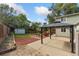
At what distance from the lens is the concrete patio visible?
4.07 metres

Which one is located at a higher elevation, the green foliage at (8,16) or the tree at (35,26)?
the green foliage at (8,16)

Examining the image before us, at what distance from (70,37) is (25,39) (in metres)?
0.72

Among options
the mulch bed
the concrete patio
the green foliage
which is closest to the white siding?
the concrete patio

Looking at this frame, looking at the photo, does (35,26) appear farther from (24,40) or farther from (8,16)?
(8,16)

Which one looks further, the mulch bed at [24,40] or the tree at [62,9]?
the mulch bed at [24,40]

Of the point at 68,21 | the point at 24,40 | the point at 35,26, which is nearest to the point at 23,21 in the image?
the point at 35,26

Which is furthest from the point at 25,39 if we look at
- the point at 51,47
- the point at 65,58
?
the point at 65,58

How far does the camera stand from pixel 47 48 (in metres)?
4.15

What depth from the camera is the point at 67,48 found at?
162 inches

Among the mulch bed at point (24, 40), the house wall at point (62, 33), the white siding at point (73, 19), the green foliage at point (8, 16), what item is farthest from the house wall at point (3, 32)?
the white siding at point (73, 19)

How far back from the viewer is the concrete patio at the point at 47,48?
4070 millimetres

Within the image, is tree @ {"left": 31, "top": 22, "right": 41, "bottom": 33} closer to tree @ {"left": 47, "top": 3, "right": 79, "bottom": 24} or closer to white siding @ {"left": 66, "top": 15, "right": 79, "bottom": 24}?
tree @ {"left": 47, "top": 3, "right": 79, "bottom": 24}

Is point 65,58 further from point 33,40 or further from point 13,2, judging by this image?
point 13,2

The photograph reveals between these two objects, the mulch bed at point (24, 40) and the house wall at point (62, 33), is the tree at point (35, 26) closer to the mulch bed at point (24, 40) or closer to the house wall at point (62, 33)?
the mulch bed at point (24, 40)
